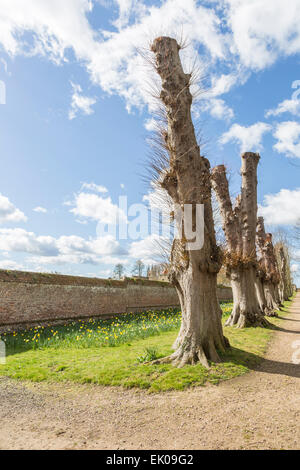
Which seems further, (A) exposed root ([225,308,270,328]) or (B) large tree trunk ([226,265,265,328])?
(B) large tree trunk ([226,265,265,328])

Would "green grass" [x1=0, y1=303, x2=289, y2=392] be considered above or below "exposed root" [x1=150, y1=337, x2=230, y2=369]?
below

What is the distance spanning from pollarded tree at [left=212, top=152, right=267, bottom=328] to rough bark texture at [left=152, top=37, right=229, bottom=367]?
453 cm

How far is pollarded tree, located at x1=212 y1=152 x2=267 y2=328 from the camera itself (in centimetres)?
1202

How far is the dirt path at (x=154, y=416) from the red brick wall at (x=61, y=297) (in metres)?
7.08

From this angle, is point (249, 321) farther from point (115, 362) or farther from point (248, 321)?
point (115, 362)

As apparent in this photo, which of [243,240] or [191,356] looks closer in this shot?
[191,356]

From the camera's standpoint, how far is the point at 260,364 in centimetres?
650

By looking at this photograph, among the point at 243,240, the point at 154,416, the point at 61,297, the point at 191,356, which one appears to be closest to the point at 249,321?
the point at 243,240

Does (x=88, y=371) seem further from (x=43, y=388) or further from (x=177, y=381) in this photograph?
(x=177, y=381)

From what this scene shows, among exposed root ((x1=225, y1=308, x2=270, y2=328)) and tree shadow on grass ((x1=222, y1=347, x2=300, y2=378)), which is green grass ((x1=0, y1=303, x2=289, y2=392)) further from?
exposed root ((x1=225, y1=308, x2=270, y2=328))

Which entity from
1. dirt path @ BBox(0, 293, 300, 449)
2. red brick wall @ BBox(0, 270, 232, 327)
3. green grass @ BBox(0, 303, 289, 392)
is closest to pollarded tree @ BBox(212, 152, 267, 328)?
green grass @ BBox(0, 303, 289, 392)

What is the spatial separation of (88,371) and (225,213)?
31.1 ft

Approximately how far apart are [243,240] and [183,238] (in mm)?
7626

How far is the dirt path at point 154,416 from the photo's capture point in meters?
3.24
